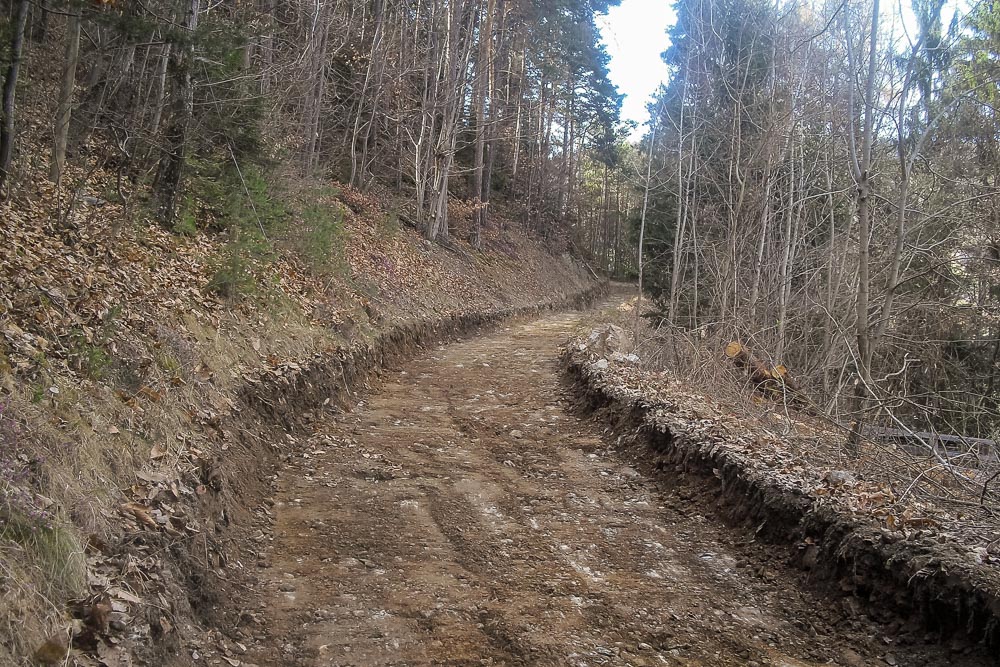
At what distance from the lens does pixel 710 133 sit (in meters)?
16.5

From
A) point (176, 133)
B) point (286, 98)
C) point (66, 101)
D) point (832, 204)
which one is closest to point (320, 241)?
point (176, 133)

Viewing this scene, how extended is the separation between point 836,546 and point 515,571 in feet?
8.01

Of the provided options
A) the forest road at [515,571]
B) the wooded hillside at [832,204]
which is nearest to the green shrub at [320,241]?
the forest road at [515,571]

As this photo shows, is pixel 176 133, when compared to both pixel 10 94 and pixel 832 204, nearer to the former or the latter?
pixel 10 94

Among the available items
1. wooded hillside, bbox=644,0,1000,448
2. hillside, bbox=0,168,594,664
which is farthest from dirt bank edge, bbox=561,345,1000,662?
hillside, bbox=0,168,594,664

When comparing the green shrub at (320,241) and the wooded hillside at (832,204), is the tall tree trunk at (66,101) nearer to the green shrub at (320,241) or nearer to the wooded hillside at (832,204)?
the green shrub at (320,241)

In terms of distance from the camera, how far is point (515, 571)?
510cm

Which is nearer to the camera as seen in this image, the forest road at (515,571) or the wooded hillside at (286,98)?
the forest road at (515,571)

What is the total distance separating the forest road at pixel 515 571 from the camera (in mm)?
4129

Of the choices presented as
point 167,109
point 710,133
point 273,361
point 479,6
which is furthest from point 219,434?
point 479,6

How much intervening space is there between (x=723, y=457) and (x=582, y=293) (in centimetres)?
2670

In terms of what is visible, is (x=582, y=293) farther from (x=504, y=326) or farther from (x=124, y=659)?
(x=124, y=659)

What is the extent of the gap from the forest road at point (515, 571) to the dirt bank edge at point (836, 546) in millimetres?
162

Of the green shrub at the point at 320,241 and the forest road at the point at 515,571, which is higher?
the green shrub at the point at 320,241
